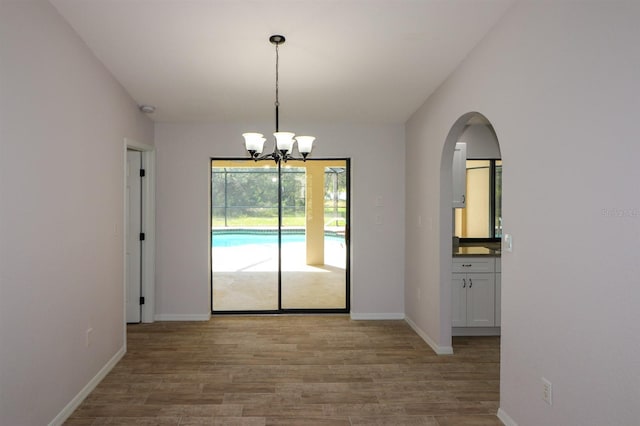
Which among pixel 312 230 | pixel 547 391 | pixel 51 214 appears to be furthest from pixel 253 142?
pixel 312 230

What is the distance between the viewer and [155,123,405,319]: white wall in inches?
208

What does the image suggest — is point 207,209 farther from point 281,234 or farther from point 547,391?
point 547,391

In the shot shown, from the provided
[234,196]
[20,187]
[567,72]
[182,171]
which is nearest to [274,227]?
[234,196]

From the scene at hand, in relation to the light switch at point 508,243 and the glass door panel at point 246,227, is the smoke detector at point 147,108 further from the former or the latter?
the light switch at point 508,243

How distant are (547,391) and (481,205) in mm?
3499

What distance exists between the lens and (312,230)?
219 inches

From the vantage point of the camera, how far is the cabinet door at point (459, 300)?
452cm

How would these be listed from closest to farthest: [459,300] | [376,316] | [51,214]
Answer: [51,214], [459,300], [376,316]

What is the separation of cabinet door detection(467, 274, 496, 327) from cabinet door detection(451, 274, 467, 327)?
0.04 m

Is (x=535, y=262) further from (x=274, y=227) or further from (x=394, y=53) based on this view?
(x=274, y=227)

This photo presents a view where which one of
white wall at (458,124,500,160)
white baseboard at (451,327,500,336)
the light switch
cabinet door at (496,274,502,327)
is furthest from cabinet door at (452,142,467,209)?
the light switch

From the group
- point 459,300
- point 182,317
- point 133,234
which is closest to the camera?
point 459,300

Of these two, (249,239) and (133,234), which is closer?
(133,234)

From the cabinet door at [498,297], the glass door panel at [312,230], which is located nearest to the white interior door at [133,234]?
the glass door panel at [312,230]
